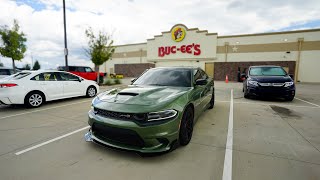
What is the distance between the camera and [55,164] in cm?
263

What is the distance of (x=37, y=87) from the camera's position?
642 cm

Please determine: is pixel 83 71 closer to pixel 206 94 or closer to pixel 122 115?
pixel 206 94

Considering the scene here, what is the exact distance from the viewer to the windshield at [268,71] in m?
8.05

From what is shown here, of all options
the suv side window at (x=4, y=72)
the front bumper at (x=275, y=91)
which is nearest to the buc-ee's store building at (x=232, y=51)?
the front bumper at (x=275, y=91)

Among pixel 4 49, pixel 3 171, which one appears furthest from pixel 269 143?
pixel 4 49

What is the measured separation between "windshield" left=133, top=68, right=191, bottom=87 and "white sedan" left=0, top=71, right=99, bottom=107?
4.40m

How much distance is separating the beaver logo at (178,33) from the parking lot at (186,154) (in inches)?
871

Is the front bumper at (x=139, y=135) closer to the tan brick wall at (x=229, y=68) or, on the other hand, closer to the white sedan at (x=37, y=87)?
the white sedan at (x=37, y=87)

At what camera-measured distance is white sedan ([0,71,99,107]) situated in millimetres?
5848

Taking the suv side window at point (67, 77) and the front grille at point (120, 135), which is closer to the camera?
the front grille at point (120, 135)

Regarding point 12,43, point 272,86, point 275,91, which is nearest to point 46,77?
point 272,86

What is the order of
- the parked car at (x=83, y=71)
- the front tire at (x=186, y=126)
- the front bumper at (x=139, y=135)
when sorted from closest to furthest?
the front bumper at (x=139, y=135) < the front tire at (x=186, y=126) < the parked car at (x=83, y=71)

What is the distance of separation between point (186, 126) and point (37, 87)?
234 inches

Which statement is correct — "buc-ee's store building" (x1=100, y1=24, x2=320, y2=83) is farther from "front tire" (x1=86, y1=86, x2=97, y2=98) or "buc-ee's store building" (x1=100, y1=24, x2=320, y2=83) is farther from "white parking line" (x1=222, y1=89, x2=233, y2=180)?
"white parking line" (x1=222, y1=89, x2=233, y2=180)
